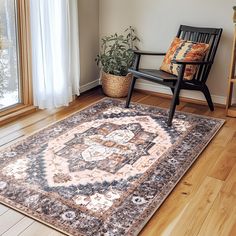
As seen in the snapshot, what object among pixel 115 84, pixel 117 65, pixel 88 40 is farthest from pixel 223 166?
pixel 88 40

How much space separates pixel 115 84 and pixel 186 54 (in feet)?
2.99

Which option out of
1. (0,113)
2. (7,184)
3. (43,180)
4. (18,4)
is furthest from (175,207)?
(18,4)

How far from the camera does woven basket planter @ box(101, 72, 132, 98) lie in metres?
3.98

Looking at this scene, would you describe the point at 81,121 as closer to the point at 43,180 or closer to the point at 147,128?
the point at 147,128

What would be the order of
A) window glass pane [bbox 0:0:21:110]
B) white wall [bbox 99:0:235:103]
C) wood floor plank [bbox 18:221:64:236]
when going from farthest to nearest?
white wall [bbox 99:0:235:103]
window glass pane [bbox 0:0:21:110]
wood floor plank [bbox 18:221:64:236]

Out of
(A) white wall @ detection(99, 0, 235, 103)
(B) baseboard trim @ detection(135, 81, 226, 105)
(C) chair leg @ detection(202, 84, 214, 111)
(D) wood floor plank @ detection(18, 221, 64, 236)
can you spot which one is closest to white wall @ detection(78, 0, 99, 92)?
(A) white wall @ detection(99, 0, 235, 103)

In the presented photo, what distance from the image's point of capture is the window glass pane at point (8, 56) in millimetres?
3204

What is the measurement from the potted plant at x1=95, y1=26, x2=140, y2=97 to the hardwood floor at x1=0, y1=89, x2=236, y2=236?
1.10 meters

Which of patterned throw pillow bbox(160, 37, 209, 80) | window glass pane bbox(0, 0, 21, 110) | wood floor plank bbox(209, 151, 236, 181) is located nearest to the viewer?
wood floor plank bbox(209, 151, 236, 181)

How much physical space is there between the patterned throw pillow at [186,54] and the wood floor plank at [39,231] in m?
2.11

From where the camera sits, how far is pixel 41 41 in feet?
11.0

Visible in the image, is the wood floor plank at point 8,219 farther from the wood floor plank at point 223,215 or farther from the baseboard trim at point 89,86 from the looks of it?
the baseboard trim at point 89,86

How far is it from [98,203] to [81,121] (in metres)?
1.35

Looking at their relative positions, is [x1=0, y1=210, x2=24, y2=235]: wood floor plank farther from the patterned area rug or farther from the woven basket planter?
the woven basket planter
